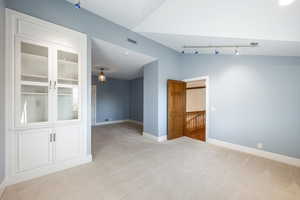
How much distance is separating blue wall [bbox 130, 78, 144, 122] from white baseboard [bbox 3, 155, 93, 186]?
442 cm

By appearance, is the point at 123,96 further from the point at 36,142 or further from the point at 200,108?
the point at 36,142

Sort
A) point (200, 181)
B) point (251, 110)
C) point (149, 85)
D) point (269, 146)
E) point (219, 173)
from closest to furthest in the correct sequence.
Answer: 1. point (200, 181)
2. point (219, 173)
3. point (269, 146)
4. point (251, 110)
5. point (149, 85)

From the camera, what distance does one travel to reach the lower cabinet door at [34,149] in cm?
191

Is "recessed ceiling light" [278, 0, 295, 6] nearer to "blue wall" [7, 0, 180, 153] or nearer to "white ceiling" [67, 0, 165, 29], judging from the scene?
"white ceiling" [67, 0, 165, 29]

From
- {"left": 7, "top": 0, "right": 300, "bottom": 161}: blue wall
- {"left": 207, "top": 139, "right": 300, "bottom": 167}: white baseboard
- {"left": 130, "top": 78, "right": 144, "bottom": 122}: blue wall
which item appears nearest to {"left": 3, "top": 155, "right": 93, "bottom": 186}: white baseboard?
{"left": 7, "top": 0, "right": 300, "bottom": 161}: blue wall

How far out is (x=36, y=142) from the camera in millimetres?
2021

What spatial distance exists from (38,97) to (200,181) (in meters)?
3.09

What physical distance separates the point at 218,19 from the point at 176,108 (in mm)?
2710

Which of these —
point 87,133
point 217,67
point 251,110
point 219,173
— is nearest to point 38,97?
point 87,133

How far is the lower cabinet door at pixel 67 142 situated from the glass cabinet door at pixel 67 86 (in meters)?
0.22

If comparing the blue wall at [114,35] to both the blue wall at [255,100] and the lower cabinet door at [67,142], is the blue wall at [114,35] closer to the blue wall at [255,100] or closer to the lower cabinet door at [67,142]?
the lower cabinet door at [67,142]

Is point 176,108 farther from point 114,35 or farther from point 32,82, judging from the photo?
point 32,82

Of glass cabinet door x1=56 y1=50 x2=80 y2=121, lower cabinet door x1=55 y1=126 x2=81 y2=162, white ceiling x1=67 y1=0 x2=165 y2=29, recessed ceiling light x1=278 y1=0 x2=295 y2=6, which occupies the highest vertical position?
white ceiling x1=67 y1=0 x2=165 y2=29

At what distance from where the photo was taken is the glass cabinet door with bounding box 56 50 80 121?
2250 millimetres
